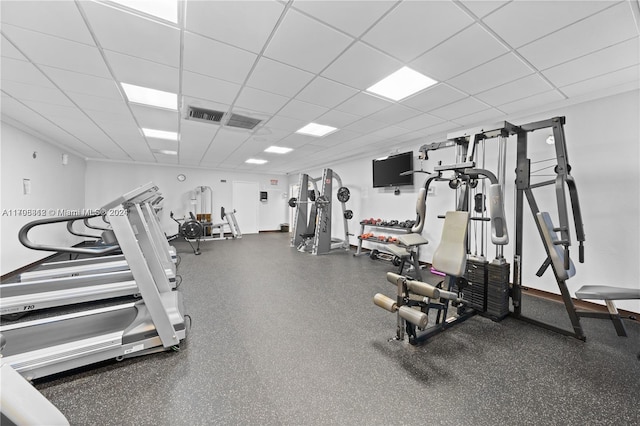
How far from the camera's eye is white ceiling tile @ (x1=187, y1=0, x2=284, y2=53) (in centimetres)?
171

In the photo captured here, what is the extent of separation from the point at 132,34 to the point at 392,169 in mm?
4816

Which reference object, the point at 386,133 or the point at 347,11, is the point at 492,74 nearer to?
the point at 347,11

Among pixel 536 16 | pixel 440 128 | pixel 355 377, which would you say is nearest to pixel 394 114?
pixel 440 128

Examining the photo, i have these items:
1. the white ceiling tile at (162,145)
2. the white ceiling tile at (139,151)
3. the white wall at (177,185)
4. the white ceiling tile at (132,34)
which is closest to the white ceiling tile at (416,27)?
the white ceiling tile at (132,34)

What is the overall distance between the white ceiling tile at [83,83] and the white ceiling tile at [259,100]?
1405 mm

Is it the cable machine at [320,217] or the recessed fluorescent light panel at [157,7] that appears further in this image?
the cable machine at [320,217]

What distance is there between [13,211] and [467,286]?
6.88 m

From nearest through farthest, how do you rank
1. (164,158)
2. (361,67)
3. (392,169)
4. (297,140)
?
(361,67) < (297,140) < (392,169) < (164,158)

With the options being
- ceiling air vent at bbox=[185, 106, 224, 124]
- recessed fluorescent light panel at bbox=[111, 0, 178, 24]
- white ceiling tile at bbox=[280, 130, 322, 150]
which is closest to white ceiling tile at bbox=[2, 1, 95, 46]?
recessed fluorescent light panel at bbox=[111, 0, 178, 24]

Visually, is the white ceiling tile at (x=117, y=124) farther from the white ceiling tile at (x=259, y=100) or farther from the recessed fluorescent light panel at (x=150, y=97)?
the white ceiling tile at (x=259, y=100)

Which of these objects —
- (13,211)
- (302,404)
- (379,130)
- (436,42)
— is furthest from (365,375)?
(13,211)

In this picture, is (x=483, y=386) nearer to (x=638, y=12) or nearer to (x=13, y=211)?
(x=638, y=12)

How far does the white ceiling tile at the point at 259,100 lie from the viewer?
3.04 metres

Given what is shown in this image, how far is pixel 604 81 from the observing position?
2.69 meters
